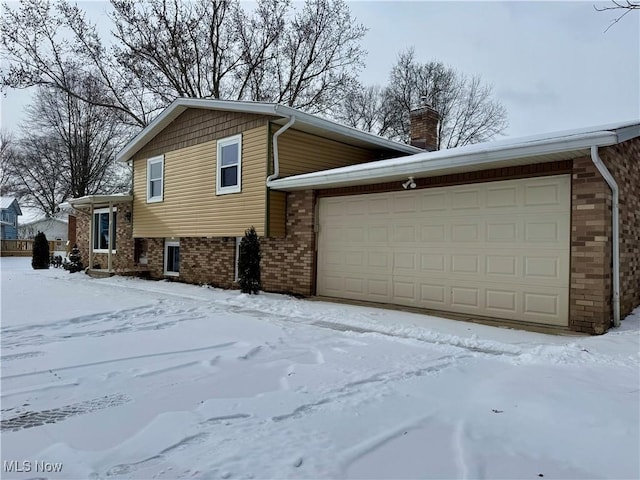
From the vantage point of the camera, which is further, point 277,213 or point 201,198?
point 201,198

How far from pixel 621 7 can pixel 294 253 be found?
7207 mm

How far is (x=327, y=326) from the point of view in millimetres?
6312

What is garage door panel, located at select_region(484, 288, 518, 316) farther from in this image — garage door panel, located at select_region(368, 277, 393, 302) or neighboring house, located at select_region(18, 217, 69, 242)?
neighboring house, located at select_region(18, 217, 69, 242)

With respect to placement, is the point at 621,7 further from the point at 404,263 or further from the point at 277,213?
the point at 277,213

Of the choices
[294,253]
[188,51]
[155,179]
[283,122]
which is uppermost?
[188,51]

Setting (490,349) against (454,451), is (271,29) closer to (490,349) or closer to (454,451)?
(490,349)

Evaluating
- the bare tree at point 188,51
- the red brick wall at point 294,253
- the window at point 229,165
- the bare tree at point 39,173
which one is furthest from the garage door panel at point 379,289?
the bare tree at point 39,173

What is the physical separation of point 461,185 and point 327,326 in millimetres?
3310

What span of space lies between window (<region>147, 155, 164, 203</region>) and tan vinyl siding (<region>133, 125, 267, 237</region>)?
0.68 ft

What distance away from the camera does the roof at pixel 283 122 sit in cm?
928

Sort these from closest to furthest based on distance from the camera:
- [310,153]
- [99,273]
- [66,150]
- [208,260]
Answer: [310,153]
[208,260]
[99,273]
[66,150]

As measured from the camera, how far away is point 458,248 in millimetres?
7148

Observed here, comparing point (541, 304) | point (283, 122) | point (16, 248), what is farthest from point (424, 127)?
point (16, 248)

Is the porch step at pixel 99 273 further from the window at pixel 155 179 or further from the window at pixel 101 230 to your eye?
the window at pixel 155 179
